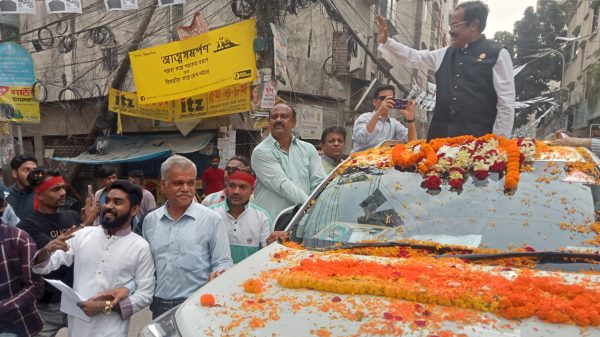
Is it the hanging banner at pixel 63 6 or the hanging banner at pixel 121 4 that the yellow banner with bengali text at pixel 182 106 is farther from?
the hanging banner at pixel 63 6

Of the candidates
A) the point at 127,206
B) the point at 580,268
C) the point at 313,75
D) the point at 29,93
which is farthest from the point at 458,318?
the point at 29,93

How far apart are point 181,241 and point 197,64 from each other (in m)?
7.10

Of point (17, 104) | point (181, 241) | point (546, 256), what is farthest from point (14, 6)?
point (546, 256)

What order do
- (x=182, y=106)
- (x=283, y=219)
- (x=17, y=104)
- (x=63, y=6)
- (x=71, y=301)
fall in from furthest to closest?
1. (x=17, y=104)
2. (x=182, y=106)
3. (x=63, y=6)
4. (x=283, y=219)
5. (x=71, y=301)

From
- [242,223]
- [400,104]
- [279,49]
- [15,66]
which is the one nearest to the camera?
[242,223]

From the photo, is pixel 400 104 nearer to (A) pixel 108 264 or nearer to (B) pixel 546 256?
(B) pixel 546 256

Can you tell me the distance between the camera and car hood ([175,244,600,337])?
1615mm

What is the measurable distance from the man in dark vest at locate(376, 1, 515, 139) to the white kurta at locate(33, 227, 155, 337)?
2699mm

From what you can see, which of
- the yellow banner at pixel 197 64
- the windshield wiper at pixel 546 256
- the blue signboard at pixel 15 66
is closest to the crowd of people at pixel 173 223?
the windshield wiper at pixel 546 256

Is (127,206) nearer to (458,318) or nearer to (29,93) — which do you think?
(458,318)

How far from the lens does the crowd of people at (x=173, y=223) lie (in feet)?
8.71

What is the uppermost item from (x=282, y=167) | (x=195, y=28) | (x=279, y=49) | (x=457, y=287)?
(x=195, y=28)

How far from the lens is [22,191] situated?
15.8 ft

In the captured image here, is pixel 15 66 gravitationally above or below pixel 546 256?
above
